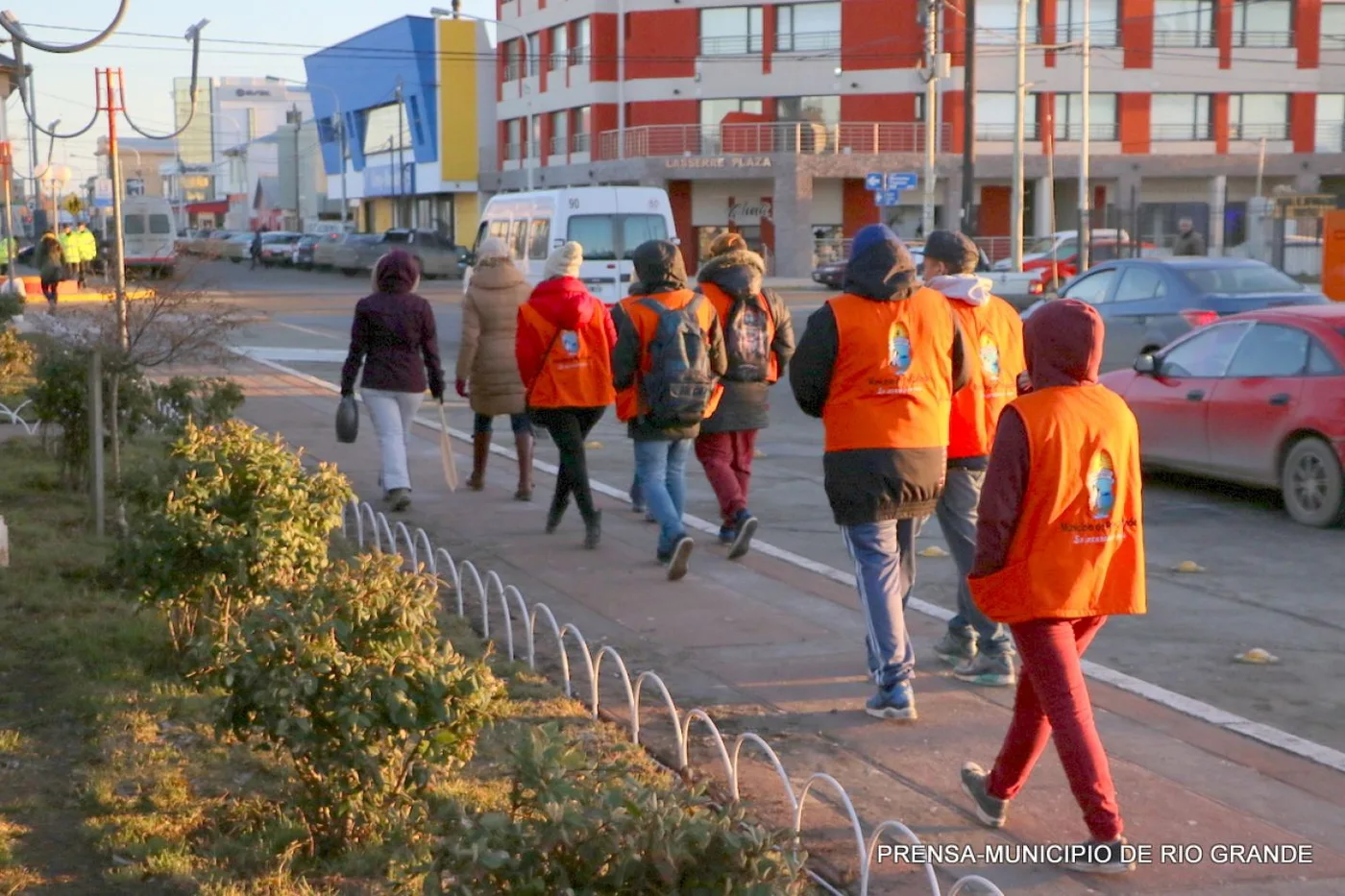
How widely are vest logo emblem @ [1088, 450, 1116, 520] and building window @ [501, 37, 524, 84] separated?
208 feet

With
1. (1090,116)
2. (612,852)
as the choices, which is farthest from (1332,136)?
(612,852)

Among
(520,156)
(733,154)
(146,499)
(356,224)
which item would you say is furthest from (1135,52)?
(146,499)

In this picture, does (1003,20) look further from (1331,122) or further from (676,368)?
(676,368)

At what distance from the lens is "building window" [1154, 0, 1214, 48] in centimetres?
5609

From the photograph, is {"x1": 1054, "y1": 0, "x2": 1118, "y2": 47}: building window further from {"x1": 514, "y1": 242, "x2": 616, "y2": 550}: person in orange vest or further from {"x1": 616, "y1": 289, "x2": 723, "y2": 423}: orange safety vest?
{"x1": 616, "y1": 289, "x2": 723, "y2": 423}: orange safety vest

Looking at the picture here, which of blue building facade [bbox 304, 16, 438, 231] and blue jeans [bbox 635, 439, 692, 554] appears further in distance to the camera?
blue building facade [bbox 304, 16, 438, 231]

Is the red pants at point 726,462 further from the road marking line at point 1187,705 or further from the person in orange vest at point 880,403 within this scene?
the person in orange vest at point 880,403

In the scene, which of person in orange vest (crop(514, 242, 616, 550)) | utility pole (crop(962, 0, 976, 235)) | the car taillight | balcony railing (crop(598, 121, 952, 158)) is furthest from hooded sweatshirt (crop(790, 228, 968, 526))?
balcony railing (crop(598, 121, 952, 158))

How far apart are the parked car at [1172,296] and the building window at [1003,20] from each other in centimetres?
3926

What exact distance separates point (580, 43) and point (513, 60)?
8.06 m

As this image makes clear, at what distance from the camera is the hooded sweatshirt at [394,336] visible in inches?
404

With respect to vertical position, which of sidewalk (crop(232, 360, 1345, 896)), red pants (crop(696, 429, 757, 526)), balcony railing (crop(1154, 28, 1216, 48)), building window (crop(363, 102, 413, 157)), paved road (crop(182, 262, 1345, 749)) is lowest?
paved road (crop(182, 262, 1345, 749))

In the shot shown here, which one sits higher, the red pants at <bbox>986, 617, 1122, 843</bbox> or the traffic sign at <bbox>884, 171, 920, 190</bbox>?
the traffic sign at <bbox>884, 171, 920, 190</bbox>

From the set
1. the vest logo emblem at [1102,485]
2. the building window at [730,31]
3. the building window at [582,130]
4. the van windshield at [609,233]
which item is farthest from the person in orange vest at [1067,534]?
the building window at [582,130]
